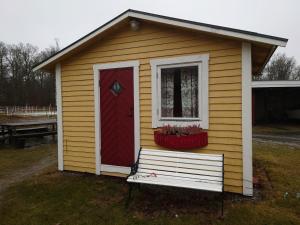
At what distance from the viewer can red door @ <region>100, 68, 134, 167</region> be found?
213 inches

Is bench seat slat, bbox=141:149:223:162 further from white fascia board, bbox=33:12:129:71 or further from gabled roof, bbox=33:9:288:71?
white fascia board, bbox=33:12:129:71

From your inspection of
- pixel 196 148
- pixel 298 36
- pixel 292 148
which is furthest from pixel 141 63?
pixel 298 36

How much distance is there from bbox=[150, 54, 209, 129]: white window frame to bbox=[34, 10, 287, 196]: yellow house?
19mm

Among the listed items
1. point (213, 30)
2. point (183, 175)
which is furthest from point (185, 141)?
point (213, 30)

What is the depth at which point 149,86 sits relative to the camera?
5164mm

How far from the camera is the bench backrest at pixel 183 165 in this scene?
Result: 411cm

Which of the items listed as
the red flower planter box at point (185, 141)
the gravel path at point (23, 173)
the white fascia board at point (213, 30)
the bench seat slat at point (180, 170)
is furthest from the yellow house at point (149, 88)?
the gravel path at point (23, 173)

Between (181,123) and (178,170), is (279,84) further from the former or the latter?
(178,170)

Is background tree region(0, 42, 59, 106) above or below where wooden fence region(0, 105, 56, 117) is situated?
above

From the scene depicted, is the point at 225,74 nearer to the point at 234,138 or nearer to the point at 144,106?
the point at 234,138

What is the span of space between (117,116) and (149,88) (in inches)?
39.0

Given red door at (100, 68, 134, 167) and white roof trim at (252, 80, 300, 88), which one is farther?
white roof trim at (252, 80, 300, 88)

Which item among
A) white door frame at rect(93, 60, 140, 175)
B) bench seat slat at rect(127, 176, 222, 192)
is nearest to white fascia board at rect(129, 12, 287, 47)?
white door frame at rect(93, 60, 140, 175)

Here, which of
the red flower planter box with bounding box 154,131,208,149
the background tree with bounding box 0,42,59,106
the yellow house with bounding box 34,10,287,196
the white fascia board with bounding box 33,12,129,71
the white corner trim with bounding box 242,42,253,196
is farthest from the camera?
the background tree with bounding box 0,42,59,106
